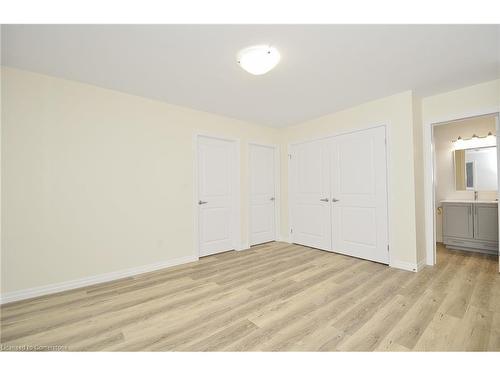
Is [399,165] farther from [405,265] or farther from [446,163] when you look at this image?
[446,163]

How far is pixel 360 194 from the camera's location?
3.47 meters

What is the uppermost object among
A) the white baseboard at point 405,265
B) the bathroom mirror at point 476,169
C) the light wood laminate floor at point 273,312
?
the bathroom mirror at point 476,169

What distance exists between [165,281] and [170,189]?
4.31 feet

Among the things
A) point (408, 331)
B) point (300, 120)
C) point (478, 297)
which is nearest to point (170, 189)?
point (300, 120)

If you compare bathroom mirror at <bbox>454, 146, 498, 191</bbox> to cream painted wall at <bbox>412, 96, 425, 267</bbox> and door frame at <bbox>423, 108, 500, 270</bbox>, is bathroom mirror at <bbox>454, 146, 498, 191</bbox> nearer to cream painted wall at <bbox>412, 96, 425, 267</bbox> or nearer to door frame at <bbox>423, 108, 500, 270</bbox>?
door frame at <bbox>423, 108, 500, 270</bbox>

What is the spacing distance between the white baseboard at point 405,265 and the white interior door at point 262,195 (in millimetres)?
2283

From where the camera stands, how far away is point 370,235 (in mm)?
3369

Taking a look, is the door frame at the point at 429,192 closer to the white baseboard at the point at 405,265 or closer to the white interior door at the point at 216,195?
the white baseboard at the point at 405,265

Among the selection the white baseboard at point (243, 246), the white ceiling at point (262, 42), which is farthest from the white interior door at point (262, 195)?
the white ceiling at point (262, 42)

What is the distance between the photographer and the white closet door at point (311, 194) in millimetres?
3957

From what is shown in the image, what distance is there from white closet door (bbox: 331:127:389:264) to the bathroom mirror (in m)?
2.31

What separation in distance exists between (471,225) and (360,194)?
7.25 feet
